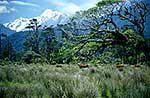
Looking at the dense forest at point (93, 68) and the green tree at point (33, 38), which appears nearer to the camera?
the dense forest at point (93, 68)

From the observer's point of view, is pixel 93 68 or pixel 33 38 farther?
pixel 33 38

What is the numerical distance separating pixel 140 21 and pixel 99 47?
749 cm

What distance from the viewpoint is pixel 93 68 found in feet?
48.6

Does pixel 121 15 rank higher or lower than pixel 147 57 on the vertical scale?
higher

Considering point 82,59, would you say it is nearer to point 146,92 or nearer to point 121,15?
point 121,15

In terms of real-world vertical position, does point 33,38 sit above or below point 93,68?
above

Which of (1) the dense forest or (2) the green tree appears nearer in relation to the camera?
(1) the dense forest

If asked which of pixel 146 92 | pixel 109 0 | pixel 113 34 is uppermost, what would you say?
pixel 109 0

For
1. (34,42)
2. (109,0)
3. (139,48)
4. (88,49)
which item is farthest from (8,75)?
(34,42)

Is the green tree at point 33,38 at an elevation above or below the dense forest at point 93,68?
above

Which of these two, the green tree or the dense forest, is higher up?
the green tree

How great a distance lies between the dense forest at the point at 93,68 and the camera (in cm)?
654

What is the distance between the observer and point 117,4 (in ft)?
101

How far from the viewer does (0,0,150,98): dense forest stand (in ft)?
21.4
